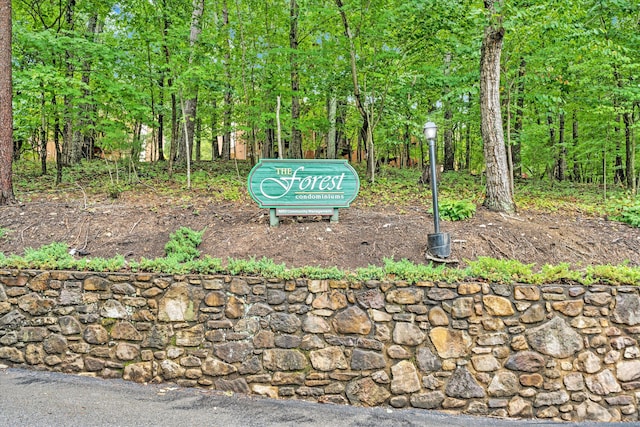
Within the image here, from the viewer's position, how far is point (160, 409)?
3.07m

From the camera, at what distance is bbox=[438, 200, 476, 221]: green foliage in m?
5.78

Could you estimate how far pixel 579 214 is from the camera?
673cm

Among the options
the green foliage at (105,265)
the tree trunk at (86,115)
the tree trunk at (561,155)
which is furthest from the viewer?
the tree trunk at (561,155)

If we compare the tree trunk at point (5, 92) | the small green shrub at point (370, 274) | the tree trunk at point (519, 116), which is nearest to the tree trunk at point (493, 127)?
the tree trunk at point (519, 116)

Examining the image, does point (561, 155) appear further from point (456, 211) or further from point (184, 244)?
point (184, 244)

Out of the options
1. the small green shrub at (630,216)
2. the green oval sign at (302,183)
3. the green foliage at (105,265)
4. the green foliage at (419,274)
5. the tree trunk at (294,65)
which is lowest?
the green foliage at (419,274)

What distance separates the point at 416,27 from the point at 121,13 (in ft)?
22.2

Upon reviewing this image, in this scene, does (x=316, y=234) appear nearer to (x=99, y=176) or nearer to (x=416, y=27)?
(x=416, y=27)

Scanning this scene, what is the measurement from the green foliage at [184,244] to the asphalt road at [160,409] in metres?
1.53

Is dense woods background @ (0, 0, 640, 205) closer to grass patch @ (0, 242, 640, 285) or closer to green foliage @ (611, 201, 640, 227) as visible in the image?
green foliage @ (611, 201, 640, 227)

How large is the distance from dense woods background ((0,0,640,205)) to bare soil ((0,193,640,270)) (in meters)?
1.63

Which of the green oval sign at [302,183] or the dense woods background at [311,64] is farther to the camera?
the dense woods background at [311,64]

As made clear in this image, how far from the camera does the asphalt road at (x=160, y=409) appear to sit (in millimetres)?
2883

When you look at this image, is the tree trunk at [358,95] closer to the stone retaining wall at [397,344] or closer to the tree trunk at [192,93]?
the tree trunk at [192,93]
